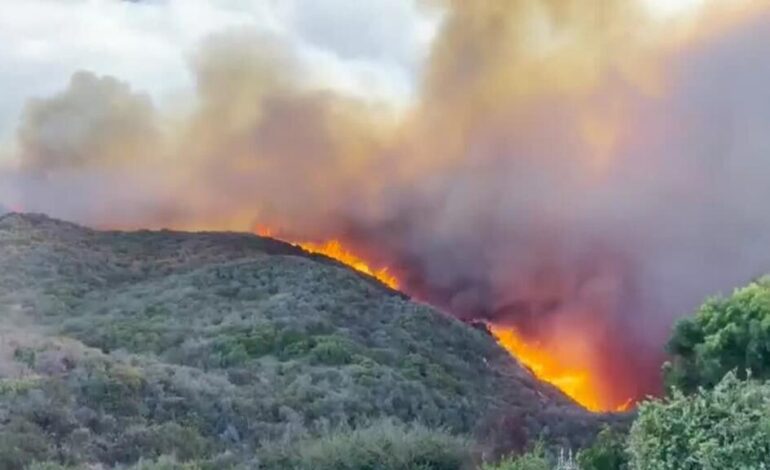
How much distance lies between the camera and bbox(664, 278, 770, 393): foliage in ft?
82.8

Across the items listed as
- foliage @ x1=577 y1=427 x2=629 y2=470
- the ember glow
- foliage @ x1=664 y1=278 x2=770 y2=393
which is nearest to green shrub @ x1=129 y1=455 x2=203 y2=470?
foliage @ x1=577 y1=427 x2=629 y2=470

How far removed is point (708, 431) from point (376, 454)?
8.99m

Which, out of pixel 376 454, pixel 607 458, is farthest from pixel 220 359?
pixel 607 458

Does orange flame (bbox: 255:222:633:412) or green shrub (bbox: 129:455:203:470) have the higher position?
orange flame (bbox: 255:222:633:412)

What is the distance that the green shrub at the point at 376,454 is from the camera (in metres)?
20.9

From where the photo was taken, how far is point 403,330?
4547 cm

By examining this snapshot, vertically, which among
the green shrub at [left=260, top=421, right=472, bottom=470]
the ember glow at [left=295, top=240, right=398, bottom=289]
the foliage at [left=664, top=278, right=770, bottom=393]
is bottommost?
the green shrub at [left=260, top=421, right=472, bottom=470]

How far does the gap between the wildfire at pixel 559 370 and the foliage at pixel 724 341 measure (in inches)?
932

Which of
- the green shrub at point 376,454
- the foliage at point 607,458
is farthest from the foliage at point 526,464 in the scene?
the green shrub at point 376,454

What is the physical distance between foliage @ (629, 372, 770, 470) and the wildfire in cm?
3787

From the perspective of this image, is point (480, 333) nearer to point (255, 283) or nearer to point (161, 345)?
point (255, 283)

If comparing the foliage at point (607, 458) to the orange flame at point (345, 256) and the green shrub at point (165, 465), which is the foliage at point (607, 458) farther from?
the orange flame at point (345, 256)

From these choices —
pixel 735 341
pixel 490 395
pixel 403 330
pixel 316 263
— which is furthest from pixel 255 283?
pixel 735 341

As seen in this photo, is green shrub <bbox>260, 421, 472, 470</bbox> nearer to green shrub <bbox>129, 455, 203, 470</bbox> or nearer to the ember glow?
green shrub <bbox>129, 455, 203, 470</bbox>
